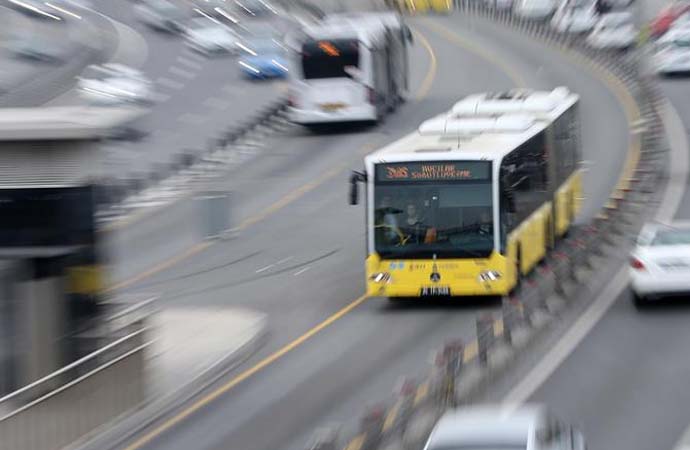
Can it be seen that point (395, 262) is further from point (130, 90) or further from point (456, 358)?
point (130, 90)

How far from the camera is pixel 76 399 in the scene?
61.9 feet

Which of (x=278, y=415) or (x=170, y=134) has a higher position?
(x=170, y=134)

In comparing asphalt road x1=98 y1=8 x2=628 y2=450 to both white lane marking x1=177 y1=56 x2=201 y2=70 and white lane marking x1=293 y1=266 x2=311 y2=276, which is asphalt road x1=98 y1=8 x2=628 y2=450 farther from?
white lane marking x1=177 y1=56 x2=201 y2=70

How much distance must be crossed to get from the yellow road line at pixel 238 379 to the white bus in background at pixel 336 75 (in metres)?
20.1

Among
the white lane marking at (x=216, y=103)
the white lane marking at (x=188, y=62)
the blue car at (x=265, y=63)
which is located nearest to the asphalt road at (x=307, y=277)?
the white lane marking at (x=216, y=103)

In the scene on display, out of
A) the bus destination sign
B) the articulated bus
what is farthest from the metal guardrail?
the bus destination sign

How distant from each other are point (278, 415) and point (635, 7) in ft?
227

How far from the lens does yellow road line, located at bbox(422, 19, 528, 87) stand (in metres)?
59.8

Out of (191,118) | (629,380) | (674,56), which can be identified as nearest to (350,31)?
(191,118)

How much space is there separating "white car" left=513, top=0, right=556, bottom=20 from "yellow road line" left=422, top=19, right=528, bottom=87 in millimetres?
4637

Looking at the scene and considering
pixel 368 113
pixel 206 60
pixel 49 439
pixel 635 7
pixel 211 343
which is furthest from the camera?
pixel 635 7

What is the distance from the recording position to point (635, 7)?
281 feet

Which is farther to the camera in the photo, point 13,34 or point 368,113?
point 13,34

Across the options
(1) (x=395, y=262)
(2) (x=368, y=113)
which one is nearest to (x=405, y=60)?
(2) (x=368, y=113)
